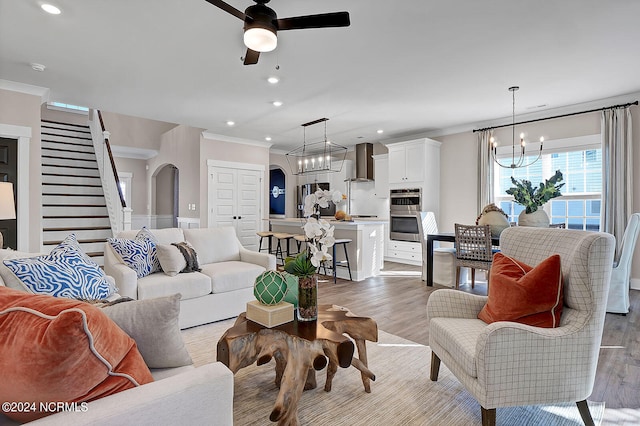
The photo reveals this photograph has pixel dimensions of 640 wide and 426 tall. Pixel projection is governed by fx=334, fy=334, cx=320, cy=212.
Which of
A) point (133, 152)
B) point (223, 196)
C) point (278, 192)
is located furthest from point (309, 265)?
point (133, 152)

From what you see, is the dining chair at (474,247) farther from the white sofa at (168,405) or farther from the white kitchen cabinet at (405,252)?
the white sofa at (168,405)

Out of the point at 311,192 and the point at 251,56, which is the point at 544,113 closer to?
the point at 251,56

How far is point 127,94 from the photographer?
4.52 metres

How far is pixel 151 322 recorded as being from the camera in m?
1.13

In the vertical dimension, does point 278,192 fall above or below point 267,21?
below

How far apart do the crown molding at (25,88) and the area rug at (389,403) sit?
4201 mm

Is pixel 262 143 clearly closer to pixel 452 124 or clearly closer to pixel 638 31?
pixel 452 124

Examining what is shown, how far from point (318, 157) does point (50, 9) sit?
215 inches

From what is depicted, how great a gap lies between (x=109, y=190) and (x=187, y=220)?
5.73 feet

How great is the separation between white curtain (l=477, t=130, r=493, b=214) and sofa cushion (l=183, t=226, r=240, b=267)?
14.2ft

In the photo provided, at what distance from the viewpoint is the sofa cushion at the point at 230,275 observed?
10.8ft

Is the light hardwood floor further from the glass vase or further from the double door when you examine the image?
the double door

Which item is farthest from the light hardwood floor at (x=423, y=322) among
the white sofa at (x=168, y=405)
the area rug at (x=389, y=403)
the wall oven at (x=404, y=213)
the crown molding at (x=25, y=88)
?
the crown molding at (x=25, y=88)

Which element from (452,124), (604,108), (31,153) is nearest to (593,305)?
(604,108)
